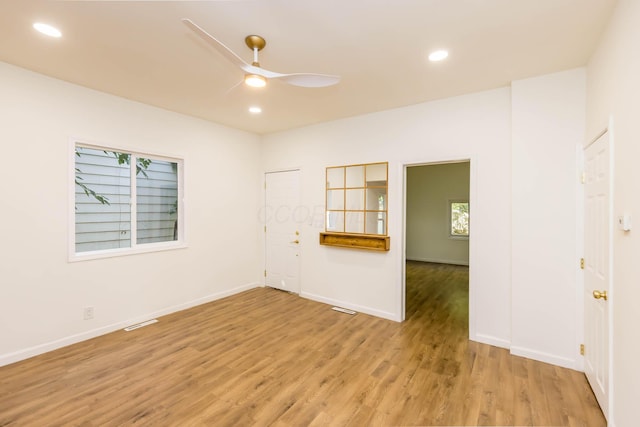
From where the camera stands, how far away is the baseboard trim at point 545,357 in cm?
267

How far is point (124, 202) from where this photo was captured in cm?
366

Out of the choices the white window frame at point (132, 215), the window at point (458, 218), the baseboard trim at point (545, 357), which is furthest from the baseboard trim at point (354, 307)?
the window at point (458, 218)

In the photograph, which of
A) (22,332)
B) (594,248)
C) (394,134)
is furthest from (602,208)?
(22,332)

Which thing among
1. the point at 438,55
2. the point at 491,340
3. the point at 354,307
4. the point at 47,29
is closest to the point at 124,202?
the point at 47,29

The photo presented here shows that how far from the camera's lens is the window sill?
318 centimetres

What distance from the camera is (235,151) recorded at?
4.89 meters

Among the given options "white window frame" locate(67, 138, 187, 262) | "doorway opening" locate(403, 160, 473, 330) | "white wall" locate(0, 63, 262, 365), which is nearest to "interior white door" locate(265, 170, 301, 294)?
"white wall" locate(0, 63, 262, 365)

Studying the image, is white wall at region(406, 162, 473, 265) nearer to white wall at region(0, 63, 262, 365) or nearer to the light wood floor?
the light wood floor

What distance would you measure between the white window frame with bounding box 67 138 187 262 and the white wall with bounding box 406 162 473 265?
20.3 feet

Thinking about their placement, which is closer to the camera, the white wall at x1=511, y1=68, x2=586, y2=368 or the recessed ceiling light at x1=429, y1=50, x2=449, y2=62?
the recessed ceiling light at x1=429, y1=50, x2=449, y2=62

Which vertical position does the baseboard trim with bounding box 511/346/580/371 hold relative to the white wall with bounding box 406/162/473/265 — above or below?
below

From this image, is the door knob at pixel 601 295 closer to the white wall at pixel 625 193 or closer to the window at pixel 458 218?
the white wall at pixel 625 193

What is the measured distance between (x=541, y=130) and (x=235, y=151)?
423cm

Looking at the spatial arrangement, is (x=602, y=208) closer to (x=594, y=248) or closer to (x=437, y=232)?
(x=594, y=248)
